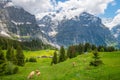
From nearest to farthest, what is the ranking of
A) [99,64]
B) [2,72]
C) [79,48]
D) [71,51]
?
[99,64], [2,72], [71,51], [79,48]

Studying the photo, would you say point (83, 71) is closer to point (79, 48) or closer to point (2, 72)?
point (2, 72)

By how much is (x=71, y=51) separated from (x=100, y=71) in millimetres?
83021

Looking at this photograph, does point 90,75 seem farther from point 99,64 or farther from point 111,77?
point 99,64

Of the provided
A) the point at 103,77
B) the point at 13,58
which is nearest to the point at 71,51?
the point at 13,58

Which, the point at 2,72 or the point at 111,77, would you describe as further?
the point at 2,72

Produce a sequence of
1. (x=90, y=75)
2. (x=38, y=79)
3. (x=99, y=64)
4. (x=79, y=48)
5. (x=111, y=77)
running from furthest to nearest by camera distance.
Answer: (x=79, y=48) < (x=99, y=64) < (x=38, y=79) < (x=90, y=75) < (x=111, y=77)

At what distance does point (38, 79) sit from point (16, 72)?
16482 mm

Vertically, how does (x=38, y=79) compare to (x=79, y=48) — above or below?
below

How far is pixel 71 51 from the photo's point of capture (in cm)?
13112

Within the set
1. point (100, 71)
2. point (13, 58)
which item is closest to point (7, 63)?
point (100, 71)

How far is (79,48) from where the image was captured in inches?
7126

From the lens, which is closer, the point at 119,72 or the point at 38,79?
the point at 119,72

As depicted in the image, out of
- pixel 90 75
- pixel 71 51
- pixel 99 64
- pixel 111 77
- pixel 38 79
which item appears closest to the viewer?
pixel 111 77

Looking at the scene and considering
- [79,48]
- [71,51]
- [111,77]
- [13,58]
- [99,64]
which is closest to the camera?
[111,77]
